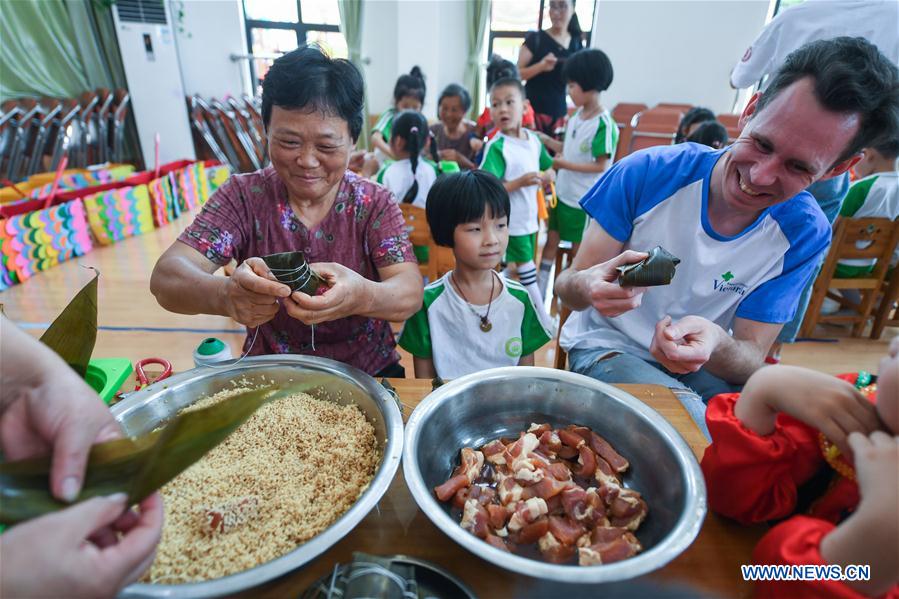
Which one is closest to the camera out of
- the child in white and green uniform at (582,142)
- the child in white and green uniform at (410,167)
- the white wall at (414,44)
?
the child in white and green uniform at (410,167)

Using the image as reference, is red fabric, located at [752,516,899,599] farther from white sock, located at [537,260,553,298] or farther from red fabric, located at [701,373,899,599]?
white sock, located at [537,260,553,298]

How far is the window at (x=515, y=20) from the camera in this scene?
735 cm

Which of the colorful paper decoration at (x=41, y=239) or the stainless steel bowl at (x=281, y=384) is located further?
the colorful paper decoration at (x=41, y=239)

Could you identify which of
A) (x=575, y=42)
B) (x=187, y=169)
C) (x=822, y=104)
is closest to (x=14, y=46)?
(x=187, y=169)

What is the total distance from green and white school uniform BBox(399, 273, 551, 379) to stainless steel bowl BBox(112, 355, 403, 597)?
58 cm

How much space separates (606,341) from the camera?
1.53m

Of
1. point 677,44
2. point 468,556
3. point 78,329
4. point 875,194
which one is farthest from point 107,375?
point 677,44

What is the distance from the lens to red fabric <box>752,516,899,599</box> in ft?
1.83

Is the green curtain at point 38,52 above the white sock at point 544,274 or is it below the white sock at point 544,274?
above

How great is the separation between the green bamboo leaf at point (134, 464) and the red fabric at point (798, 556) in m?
0.75

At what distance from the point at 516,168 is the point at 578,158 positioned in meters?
0.75

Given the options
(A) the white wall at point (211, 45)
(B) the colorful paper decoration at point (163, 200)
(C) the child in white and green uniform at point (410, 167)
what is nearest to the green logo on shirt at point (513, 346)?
(C) the child in white and green uniform at point (410, 167)

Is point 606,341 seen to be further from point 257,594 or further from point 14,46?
point 14,46
